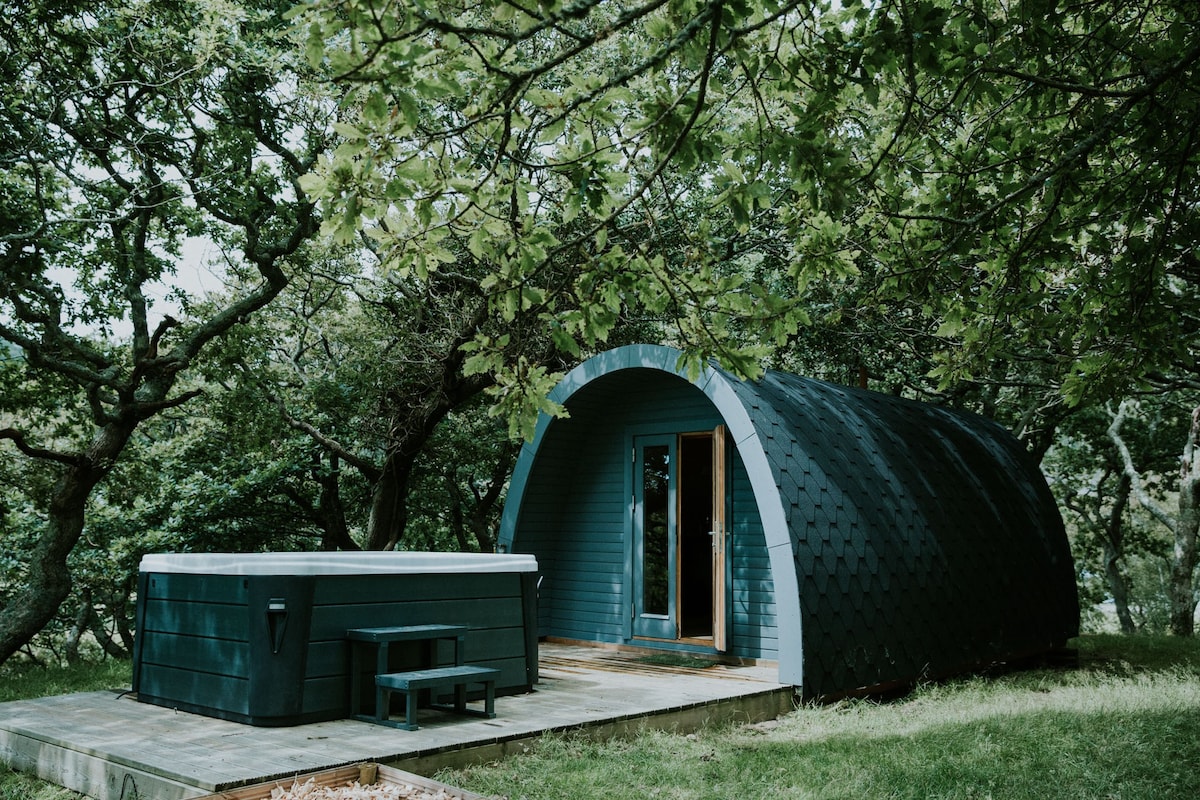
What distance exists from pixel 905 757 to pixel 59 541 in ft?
26.8

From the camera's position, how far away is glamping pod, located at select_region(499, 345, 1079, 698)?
6.52 m

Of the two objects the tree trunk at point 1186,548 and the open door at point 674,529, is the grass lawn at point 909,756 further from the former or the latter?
the tree trunk at point 1186,548

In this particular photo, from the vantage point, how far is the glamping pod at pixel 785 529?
21.4 ft

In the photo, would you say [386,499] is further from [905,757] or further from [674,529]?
[905,757]

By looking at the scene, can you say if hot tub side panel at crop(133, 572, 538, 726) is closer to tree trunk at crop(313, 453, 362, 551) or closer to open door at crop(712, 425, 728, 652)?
open door at crop(712, 425, 728, 652)

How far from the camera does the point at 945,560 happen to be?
302 inches

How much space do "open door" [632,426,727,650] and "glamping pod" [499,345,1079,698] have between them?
17mm

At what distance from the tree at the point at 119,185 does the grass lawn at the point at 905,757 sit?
212 inches

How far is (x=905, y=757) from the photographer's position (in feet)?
15.1

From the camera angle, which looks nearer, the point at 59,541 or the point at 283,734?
the point at 283,734

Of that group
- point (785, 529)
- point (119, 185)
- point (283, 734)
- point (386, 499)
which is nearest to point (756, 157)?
point (283, 734)

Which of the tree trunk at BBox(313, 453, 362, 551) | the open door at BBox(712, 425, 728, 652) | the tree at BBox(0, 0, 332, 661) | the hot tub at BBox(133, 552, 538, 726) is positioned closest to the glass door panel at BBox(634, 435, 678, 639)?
the open door at BBox(712, 425, 728, 652)

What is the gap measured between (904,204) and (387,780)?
3.27m

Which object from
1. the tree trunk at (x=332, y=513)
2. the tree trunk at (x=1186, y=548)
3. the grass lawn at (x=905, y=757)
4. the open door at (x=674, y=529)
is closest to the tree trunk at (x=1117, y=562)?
the tree trunk at (x=1186, y=548)
